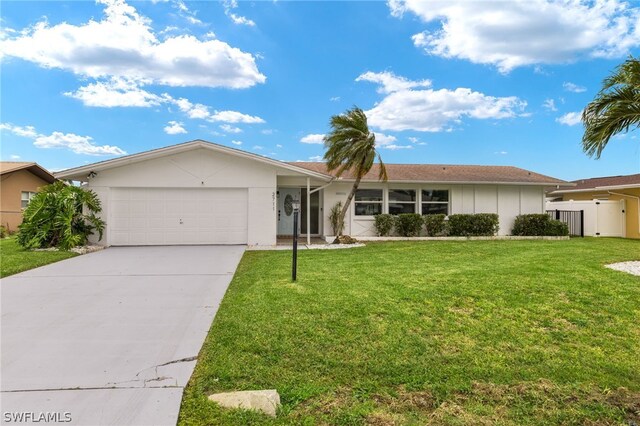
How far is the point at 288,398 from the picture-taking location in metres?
3.05

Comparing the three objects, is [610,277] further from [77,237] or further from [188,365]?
[77,237]

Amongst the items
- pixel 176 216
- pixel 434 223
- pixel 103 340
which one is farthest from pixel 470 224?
pixel 103 340

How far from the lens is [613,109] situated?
326 inches

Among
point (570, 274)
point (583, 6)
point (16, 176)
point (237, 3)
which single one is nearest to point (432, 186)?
point (583, 6)

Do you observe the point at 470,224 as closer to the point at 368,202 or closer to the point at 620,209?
the point at 368,202

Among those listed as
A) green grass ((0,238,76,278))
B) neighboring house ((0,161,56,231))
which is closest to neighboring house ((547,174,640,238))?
green grass ((0,238,76,278))

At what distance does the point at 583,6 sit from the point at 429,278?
907 cm

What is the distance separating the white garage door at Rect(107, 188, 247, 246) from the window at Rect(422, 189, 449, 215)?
853 cm

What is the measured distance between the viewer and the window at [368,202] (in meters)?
16.8

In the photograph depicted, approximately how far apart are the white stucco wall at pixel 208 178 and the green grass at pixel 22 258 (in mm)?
2361

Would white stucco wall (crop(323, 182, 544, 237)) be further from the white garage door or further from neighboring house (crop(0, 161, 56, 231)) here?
neighboring house (crop(0, 161, 56, 231))

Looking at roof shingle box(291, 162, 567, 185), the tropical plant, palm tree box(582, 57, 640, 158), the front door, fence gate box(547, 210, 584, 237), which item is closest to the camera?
palm tree box(582, 57, 640, 158)

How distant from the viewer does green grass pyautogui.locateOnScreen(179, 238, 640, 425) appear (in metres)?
2.94

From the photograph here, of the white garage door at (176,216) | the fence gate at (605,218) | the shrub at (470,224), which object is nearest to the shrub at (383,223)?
the shrub at (470,224)
